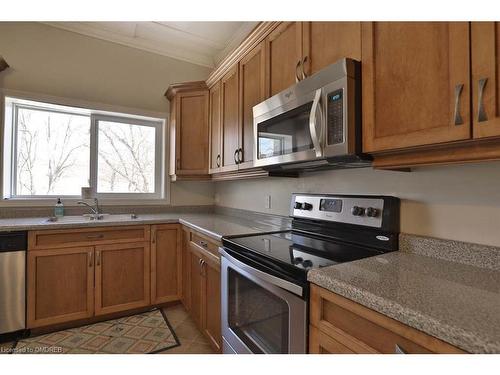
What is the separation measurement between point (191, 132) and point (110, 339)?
6.21 ft

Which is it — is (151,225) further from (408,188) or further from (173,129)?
(408,188)

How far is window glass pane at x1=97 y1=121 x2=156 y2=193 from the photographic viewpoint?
2730mm

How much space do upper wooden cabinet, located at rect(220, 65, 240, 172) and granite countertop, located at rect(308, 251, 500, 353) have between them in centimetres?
132

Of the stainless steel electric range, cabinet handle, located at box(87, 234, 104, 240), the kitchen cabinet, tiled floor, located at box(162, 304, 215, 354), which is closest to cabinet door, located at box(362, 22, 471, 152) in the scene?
the stainless steel electric range

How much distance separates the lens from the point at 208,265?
1759 mm

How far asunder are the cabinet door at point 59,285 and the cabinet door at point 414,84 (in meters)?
2.22

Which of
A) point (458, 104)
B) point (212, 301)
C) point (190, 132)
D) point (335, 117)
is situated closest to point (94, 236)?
point (212, 301)

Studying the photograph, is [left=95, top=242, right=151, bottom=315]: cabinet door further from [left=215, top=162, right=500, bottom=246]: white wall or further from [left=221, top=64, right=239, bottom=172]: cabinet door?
[left=215, top=162, right=500, bottom=246]: white wall

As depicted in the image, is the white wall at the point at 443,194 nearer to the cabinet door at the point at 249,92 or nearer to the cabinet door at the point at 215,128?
the cabinet door at the point at 249,92

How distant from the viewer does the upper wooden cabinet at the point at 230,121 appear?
203 centimetres

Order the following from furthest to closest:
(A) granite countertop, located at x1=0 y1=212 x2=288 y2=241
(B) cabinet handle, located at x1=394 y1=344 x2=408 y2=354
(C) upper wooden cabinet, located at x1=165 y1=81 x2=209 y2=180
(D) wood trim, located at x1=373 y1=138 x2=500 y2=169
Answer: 1. (C) upper wooden cabinet, located at x1=165 y1=81 x2=209 y2=180
2. (A) granite countertop, located at x1=0 y1=212 x2=288 y2=241
3. (D) wood trim, located at x1=373 y1=138 x2=500 y2=169
4. (B) cabinet handle, located at x1=394 y1=344 x2=408 y2=354

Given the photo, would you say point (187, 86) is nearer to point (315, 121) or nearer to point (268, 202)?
point (268, 202)

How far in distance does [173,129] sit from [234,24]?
120cm

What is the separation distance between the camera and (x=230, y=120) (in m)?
2.13
